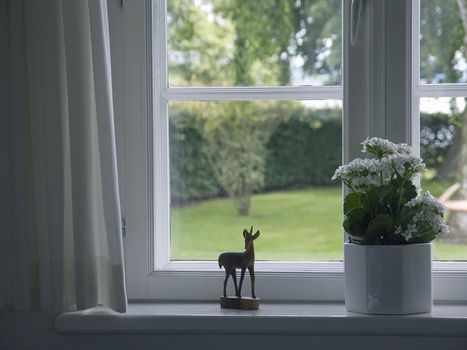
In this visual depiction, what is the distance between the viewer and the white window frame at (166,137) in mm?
1832

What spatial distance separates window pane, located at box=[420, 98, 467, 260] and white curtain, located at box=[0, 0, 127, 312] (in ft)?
2.61

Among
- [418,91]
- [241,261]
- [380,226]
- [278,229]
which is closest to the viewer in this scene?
[380,226]

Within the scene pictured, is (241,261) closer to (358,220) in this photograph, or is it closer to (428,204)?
(358,220)

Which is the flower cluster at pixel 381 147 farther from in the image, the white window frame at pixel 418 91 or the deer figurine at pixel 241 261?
the deer figurine at pixel 241 261

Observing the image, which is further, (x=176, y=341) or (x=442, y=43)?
(x=442, y=43)

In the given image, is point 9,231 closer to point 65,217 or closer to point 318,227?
point 65,217

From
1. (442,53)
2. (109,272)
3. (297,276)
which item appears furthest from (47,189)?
(442,53)

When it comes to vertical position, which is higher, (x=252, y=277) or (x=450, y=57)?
(x=450, y=57)

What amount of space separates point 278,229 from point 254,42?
51 centimetres

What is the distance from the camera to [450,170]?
1897 mm

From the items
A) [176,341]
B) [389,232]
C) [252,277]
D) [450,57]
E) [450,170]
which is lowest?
[176,341]

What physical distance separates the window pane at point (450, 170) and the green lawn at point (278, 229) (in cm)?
25

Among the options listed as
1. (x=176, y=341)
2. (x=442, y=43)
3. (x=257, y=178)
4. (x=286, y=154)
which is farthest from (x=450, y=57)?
(x=176, y=341)

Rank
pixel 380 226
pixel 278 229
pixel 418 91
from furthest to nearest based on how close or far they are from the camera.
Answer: pixel 278 229, pixel 418 91, pixel 380 226
